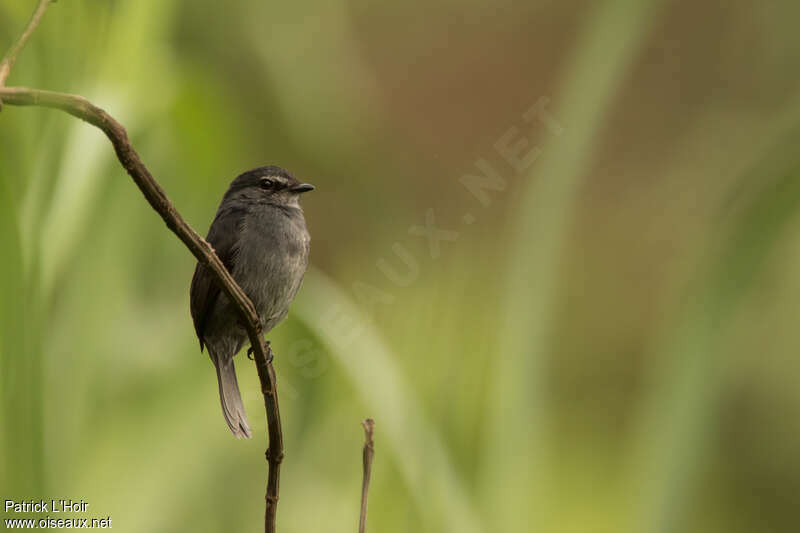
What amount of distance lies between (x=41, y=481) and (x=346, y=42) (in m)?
3.54

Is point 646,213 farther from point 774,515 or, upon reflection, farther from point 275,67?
point 275,67

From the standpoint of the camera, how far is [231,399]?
2652 mm

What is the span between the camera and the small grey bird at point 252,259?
277cm

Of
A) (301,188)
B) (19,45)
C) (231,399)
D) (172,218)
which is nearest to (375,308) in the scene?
(301,188)

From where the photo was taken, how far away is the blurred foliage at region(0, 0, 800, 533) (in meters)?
2.33

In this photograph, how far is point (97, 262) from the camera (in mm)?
3029

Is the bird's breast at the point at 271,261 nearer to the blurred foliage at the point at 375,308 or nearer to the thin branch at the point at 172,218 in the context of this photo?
the blurred foliage at the point at 375,308

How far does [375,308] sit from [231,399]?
3.23 ft

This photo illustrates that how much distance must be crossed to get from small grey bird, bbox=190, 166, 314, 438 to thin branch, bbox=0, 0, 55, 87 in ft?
4.75

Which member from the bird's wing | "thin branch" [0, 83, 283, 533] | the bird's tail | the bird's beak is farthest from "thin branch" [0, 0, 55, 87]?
the bird's beak

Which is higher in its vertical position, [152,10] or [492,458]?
Result: [152,10]

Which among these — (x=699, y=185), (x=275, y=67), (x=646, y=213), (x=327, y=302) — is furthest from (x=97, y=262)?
(x=646, y=213)

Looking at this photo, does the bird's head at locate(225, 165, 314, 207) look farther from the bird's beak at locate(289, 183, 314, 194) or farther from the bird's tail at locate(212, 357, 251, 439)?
the bird's tail at locate(212, 357, 251, 439)

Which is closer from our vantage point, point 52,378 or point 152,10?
point 52,378
